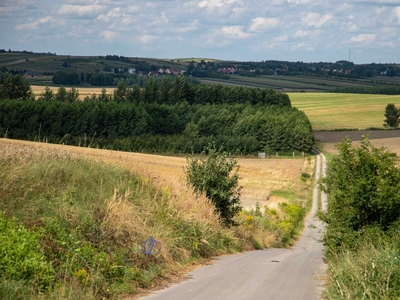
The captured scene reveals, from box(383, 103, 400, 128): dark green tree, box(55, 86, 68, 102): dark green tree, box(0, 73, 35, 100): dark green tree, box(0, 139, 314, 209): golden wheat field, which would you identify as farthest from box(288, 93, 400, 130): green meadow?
box(0, 73, 35, 100): dark green tree

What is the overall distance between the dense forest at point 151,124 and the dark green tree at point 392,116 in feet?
65.8

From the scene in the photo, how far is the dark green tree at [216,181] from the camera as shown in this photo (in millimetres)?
22234

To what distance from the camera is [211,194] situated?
22.2 meters

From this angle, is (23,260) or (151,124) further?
(151,124)

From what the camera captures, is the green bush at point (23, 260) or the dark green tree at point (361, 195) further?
the dark green tree at point (361, 195)

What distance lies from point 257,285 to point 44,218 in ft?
13.5

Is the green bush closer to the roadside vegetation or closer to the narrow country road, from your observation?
the narrow country road

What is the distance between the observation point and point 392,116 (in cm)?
13225

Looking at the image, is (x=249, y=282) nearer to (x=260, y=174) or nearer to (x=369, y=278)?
(x=369, y=278)

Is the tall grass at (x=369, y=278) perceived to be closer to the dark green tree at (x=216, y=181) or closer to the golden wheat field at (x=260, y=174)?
the dark green tree at (x=216, y=181)

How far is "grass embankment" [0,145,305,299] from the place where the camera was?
10273mm

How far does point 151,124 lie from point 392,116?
49138 mm

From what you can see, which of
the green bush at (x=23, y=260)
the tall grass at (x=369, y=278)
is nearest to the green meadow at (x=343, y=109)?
the tall grass at (x=369, y=278)

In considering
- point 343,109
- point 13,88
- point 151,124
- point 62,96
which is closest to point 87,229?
A: point 151,124
